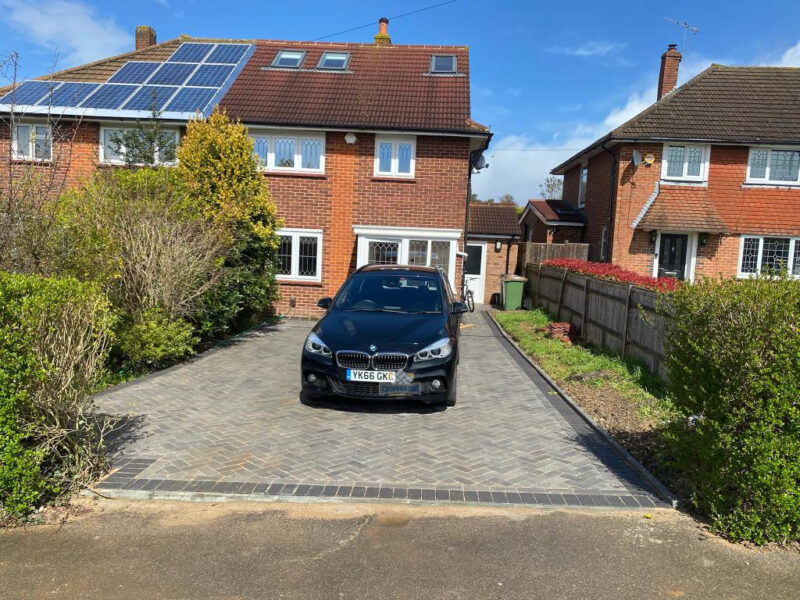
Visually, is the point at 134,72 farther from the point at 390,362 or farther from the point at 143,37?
the point at 390,362

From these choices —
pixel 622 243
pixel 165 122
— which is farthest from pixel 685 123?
pixel 165 122

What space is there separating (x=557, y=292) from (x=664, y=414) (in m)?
7.96

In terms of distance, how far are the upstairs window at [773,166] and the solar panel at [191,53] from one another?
59.1 ft

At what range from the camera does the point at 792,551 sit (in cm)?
362

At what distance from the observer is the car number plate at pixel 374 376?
6098 mm

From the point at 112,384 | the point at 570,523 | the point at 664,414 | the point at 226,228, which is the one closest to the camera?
the point at 570,523

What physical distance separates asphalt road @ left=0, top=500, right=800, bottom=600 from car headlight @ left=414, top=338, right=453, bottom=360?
230cm

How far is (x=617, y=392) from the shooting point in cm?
759

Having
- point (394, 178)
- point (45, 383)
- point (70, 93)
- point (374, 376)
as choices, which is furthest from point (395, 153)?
point (45, 383)

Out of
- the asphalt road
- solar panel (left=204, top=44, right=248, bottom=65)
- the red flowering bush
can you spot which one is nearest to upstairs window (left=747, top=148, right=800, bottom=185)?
the red flowering bush

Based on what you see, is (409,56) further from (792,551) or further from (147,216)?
(792,551)

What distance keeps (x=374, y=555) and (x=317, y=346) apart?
3232mm

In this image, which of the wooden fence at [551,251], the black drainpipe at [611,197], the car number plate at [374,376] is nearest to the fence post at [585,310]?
the car number plate at [374,376]

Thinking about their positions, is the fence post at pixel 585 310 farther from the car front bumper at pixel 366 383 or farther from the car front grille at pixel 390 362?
the car front grille at pixel 390 362
